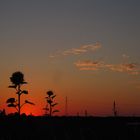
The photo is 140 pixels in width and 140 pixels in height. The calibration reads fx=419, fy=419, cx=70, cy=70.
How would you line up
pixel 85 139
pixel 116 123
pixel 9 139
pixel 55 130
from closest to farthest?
pixel 9 139, pixel 85 139, pixel 55 130, pixel 116 123

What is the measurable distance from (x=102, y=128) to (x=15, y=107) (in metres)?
10.6

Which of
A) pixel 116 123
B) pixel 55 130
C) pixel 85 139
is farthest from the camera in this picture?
pixel 116 123

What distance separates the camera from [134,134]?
4728 centimetres

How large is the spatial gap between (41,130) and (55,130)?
2.27 metres

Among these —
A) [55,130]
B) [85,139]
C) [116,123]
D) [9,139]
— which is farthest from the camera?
[116,123]

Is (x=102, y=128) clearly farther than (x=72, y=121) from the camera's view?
No

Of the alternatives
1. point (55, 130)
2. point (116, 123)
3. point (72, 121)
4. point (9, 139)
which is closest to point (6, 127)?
point (9, 139)

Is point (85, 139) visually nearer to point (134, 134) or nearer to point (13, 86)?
point (134, 134)

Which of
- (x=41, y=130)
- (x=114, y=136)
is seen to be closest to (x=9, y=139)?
(x=41, y=130)

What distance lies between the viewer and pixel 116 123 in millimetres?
53250

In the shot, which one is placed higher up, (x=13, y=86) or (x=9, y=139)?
(x=13, y=86)

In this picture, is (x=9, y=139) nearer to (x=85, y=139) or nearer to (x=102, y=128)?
(x=85, y=139)

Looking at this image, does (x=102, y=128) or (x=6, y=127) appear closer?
(x=6, y=127)

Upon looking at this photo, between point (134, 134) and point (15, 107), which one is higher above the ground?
point (15, 107)
